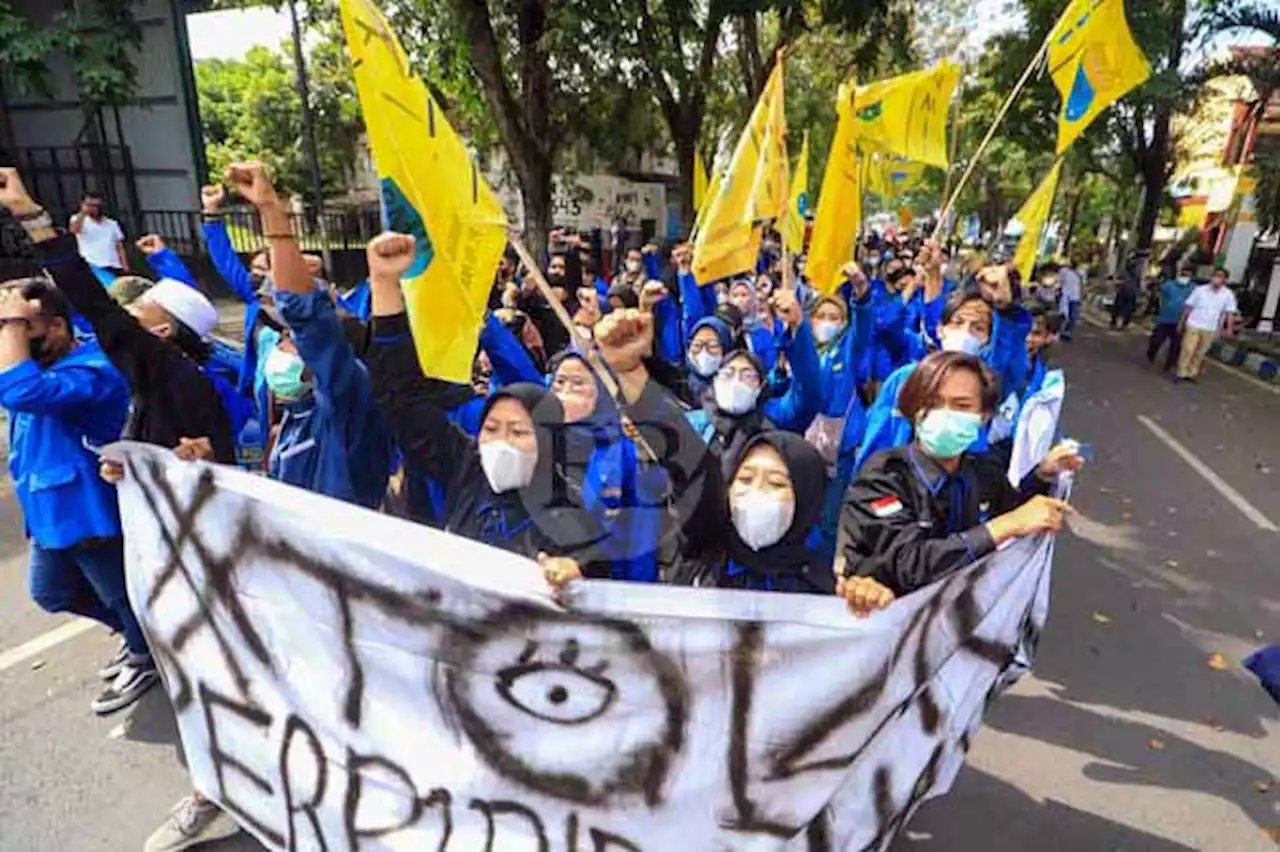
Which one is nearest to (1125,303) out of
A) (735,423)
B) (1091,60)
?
(1091,60)

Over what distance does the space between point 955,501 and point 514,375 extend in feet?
6.43

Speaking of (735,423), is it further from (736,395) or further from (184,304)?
(184,304)

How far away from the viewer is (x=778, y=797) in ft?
6.07

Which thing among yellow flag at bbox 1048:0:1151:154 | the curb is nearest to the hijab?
yellow flag at bbox 1048:0:1151:154

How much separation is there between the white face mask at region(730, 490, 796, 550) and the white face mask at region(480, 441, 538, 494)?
56 centimetres

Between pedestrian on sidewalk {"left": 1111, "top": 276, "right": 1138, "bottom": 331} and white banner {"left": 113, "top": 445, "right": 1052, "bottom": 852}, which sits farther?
pedestrian on sidewalk {"left": 1111, "top": 276, "right": 1138, "bottom": 331}

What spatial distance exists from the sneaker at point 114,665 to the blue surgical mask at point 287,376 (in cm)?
150

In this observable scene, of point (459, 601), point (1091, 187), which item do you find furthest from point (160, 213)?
point (1091, 187)

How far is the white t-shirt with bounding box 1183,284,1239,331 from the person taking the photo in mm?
10055

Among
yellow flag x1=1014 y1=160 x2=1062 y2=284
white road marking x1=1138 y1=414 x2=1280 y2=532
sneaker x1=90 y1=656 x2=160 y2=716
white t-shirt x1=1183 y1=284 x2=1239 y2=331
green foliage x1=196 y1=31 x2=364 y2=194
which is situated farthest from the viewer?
green foliage x1=196 y1=31 x2=364 y2=194

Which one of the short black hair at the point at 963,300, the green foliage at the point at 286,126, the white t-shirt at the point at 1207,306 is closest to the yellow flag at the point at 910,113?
the short black hair at the point at 963,300

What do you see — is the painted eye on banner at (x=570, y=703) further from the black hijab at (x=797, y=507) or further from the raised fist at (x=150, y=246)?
the raised fist at (x=150, y=246)

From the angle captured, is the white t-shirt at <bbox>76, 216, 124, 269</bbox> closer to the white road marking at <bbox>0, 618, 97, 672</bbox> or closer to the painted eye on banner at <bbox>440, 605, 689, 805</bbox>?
the white road marking at <bbox>0, 618, 97, 672</bbox>

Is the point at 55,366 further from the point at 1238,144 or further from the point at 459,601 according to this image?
the point at 1238,144
